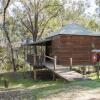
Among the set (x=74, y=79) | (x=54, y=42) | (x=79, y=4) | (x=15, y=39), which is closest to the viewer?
(x=74, y=79)

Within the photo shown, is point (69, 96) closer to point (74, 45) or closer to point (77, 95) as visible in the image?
point (77, 95)

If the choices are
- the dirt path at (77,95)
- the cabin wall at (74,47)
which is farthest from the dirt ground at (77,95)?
the cabin wall at (74,47)

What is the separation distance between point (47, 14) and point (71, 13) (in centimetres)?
455

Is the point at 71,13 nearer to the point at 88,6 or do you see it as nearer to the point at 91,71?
the point at 88,6

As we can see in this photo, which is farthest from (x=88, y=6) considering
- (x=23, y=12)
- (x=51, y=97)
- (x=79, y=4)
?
(x=51, y=97)

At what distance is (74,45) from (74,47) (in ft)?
0.63

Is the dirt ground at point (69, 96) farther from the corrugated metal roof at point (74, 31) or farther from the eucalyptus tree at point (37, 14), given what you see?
the eucalyptus tree at point (37, 14)

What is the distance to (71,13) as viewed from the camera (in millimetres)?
44156

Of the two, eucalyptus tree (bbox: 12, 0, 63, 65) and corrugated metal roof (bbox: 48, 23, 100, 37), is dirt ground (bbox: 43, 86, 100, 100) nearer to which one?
corrugated metal roof (bbox: 48, 23, 100, 37)

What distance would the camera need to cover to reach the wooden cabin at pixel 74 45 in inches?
958

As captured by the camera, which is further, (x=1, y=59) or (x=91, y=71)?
(x=1, y=59)

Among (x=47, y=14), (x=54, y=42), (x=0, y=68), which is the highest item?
(x=47, y=14)

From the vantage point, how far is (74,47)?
24.8 m

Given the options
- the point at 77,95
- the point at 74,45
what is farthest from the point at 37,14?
the point at 77,95
